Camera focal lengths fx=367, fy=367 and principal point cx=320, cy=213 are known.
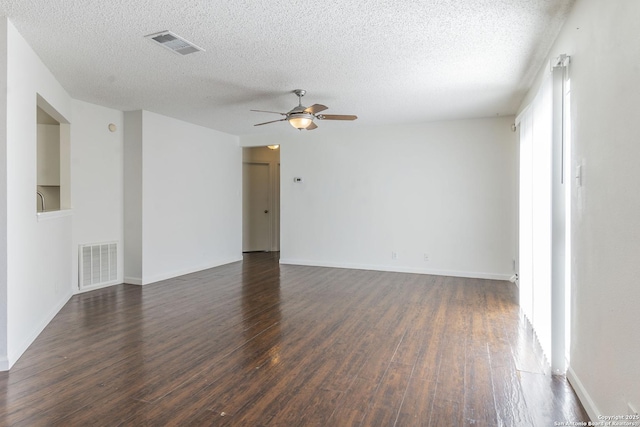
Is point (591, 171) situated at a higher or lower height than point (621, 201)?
higher

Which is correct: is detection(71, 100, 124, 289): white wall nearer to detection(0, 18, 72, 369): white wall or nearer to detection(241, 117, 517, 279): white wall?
detection(0, 18, 72, 369): white wall

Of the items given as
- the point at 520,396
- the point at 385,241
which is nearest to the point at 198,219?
the point at 385,241

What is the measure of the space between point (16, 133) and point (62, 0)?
Result: 1116mm

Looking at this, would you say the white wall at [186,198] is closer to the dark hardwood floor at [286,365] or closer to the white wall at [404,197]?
the white wall at [404,197]

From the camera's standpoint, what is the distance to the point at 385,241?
6.41 metres

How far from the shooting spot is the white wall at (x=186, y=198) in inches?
214

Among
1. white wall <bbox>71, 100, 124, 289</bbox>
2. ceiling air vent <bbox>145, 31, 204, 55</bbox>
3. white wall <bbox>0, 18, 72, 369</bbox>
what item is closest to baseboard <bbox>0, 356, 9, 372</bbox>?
white wall <bbox>0, 18, 72, 369</bbox>

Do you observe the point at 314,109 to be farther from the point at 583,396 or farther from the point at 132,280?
the point at 132,280

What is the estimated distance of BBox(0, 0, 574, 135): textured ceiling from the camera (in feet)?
8.29

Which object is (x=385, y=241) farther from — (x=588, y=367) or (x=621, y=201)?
(x=621, y=201)

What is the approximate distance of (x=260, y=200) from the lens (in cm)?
899

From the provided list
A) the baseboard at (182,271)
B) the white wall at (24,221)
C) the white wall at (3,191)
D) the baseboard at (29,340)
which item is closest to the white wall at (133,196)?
the baseboard at (182,271)

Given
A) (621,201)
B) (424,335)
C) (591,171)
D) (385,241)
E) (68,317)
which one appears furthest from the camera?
(385,241)

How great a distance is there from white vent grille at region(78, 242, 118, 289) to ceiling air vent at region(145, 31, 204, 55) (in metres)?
3.16
